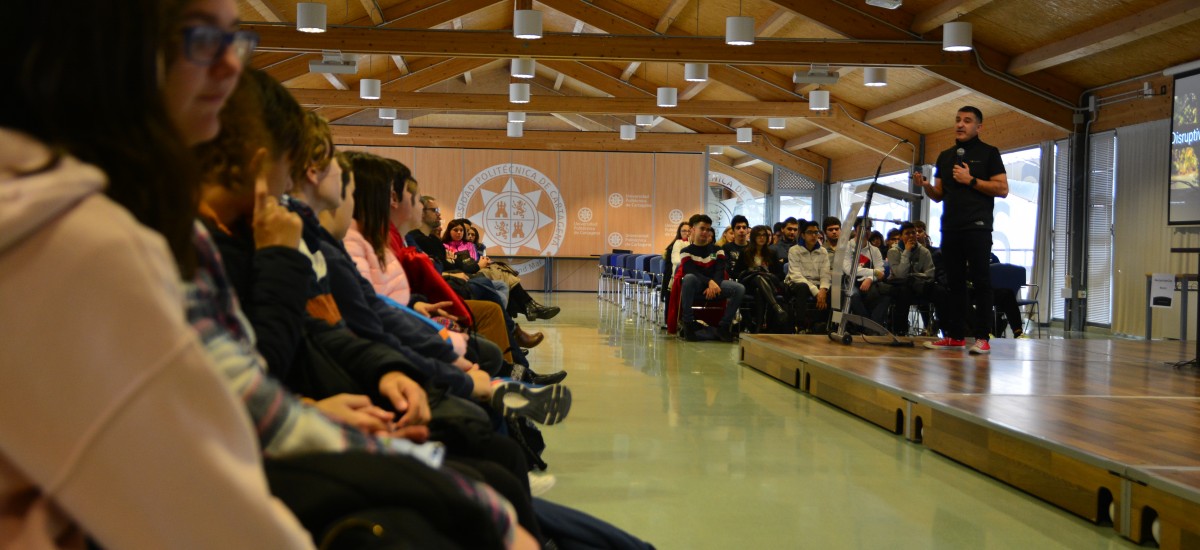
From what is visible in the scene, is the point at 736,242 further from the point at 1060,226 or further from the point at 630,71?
the point at 630,71

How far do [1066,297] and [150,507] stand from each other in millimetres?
11201

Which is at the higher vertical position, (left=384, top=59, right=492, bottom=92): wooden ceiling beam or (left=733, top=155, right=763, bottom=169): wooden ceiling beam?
(left=384, top=59, right=492, bottom=92): wooden ceiling beam

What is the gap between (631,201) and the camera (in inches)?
698

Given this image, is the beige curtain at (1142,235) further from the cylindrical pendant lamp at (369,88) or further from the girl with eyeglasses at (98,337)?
the girl with eyeglasses at (98,337)

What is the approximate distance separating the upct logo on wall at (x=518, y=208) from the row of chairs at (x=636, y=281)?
63.2 inches

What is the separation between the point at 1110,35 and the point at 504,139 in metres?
10.8

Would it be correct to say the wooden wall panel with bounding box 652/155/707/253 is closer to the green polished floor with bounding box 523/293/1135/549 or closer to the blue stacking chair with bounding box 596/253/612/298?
the blue stacking chair with bounding box 596/253/612/298

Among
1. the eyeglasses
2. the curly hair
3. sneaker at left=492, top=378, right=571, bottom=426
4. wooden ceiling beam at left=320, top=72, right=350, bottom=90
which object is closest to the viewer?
the eyeglasses


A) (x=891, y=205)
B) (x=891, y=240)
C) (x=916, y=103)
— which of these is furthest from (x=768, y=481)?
(x=891, y=205)

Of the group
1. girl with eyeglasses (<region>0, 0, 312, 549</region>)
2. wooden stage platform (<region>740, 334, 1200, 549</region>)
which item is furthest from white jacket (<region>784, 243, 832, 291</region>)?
girl with eyeglasses (<region>0, 0, 312, 549</region>)

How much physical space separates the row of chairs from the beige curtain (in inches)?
182

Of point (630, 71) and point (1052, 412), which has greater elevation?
point (630, 71)

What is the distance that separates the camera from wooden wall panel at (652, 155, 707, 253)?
17750 millimetres

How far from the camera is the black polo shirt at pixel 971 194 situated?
16.9 feet
